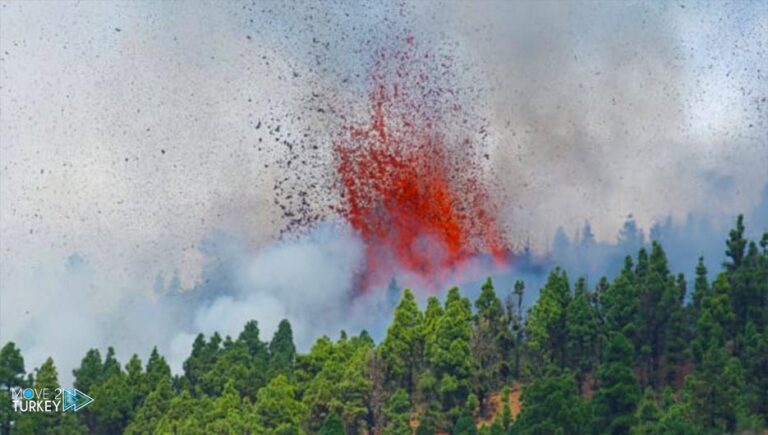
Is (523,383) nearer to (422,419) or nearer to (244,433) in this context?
(422,419)

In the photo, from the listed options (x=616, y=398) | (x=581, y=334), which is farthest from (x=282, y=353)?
(x=616, y=398)

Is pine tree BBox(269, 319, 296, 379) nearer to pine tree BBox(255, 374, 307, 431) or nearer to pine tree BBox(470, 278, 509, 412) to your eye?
pine tree BBox(255, 374, 307, 431)

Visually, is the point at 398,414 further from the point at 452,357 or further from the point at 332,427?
the point at 332,427

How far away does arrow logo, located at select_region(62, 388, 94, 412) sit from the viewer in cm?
9944

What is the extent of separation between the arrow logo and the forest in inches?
30.0

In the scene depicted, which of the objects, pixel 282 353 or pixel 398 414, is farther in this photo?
pixel 282 353

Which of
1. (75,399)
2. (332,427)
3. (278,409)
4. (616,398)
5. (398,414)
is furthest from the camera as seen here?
(75,399)

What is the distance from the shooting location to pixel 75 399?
330ft

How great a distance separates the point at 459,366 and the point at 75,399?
86.9 feet

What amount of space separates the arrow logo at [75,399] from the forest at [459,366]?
0.76 meters

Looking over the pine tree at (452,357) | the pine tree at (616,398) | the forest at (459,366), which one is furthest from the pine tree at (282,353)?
the pine tree at (616,398)

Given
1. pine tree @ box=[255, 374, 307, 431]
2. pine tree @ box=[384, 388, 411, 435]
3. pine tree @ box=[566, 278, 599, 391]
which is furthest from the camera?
pine tree @ box=[566, 278, 599, 391]

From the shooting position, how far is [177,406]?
312 ft

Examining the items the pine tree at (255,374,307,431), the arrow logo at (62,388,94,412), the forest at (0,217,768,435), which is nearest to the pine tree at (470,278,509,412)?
the forest at (0,217,768,435)
